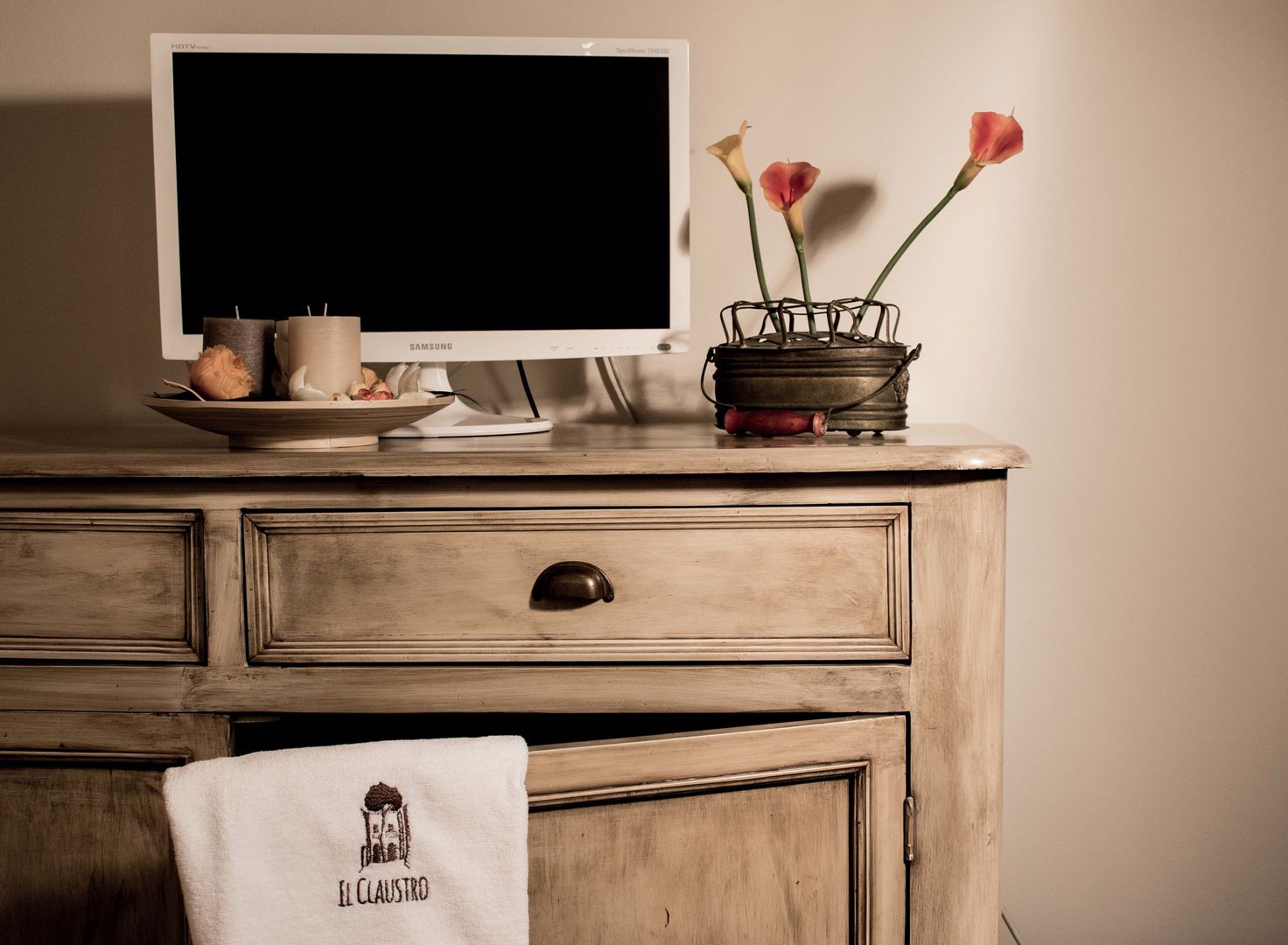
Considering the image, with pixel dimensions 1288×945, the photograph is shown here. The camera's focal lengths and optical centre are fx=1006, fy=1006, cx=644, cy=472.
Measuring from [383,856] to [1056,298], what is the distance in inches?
42.6

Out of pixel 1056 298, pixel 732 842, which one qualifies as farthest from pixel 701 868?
pixel 1056 298

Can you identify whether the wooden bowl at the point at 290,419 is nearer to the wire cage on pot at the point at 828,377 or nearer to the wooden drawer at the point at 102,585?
the wooden drawer at the point at 102,585

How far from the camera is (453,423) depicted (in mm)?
1146

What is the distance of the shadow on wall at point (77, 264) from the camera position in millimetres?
1390

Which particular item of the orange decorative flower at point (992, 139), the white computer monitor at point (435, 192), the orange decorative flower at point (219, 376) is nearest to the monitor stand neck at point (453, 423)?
the white computer monitor at point (435, 192)

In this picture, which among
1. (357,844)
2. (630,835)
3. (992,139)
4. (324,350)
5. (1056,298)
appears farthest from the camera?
(1056,298)

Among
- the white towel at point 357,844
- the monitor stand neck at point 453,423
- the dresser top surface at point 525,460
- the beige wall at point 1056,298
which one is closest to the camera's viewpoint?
the white towel at point 357,844

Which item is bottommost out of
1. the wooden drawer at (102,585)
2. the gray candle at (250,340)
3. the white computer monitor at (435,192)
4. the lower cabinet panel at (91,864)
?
the lower cabinet panel at (91,864)

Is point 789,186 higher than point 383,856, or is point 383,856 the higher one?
point 789,186

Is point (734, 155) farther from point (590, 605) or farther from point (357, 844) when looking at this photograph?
point (357, 844)

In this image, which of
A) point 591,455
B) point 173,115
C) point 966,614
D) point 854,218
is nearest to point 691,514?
point 591,455

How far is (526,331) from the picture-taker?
117cm

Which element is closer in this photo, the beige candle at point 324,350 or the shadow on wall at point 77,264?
the beige candle at point 324,350

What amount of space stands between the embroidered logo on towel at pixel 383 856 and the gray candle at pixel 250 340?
1.49 feet
